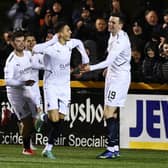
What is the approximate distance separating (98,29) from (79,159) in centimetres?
445

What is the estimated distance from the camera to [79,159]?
547 inches

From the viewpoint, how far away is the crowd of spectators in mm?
16406

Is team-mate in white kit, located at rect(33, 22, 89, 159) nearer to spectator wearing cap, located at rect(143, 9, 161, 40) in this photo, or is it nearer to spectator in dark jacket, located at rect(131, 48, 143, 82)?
spectator in dark jacket, located at rect(131, 48, 143, 82)

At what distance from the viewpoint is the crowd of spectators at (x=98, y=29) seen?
53.8ft

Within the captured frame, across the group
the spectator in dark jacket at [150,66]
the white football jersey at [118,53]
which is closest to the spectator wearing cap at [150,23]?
the spectator in dark jacket at [150,66]

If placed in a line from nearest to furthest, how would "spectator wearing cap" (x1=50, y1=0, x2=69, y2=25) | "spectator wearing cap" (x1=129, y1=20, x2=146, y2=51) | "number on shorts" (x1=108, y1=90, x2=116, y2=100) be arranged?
"number on shorts" (x1=108, y1=90, x2=116, y2=100) < "spectator wearing cap" (x1=129, y1=20, x2=146, y2=51) < "spectator wearing cap" (x1=50, y1=0, x2=69, y2=25)

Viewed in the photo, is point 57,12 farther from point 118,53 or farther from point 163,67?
point 118,53

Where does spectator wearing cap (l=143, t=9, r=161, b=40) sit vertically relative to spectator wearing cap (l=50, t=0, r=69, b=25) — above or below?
below

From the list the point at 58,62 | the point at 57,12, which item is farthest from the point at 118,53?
the point at 57,12

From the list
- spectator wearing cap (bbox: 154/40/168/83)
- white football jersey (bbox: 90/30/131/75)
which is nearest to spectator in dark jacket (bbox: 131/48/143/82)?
spectator wearing cap (bbox: 154/40/168/83)

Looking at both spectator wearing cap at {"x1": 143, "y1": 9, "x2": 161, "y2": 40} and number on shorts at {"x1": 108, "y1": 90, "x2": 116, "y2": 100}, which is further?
spectator wearing cap at {"x1": 143, "y1": 9, "x2": 161, "y2": 40}

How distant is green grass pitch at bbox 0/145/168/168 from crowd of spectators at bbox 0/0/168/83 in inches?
64.1

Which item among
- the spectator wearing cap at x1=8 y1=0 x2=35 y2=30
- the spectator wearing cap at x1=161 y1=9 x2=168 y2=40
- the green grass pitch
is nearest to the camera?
the green grass pitch

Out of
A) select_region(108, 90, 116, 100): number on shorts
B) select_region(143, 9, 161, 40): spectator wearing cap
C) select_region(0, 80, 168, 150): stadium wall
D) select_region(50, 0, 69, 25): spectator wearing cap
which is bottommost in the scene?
select_region(0, 80, 168, 150): stadium wall
